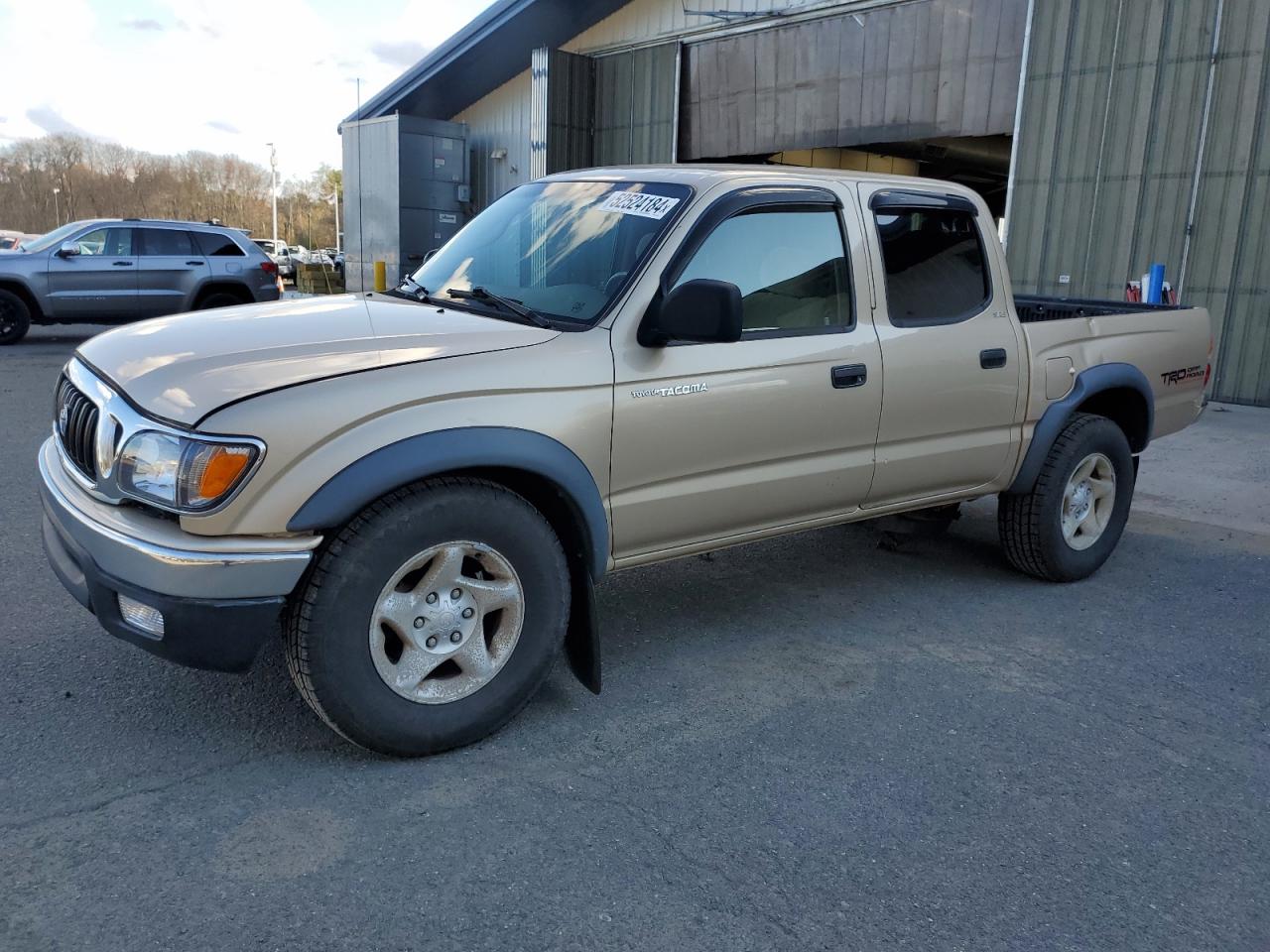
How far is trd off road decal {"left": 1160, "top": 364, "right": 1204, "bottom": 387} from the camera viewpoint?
217 inches

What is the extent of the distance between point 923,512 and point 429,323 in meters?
2.84

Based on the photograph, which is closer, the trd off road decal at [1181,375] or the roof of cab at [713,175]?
the roof of cab at [713,175]

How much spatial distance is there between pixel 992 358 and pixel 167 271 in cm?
1362

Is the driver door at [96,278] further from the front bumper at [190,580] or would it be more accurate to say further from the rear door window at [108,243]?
the front bumper at [190,580]

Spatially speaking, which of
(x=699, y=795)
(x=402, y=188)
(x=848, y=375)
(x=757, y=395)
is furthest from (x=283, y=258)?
(x=699, y=795)

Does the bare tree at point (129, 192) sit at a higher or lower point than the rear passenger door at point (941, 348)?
higher

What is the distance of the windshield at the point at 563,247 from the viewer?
3705mm

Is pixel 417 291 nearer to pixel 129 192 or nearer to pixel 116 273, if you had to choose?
pixel 116 273

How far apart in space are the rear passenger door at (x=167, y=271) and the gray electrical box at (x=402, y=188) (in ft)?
16.0

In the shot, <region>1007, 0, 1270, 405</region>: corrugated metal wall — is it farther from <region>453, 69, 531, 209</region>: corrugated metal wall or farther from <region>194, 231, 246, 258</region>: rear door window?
<region>194, 231, 246, 258</region>: rear door window

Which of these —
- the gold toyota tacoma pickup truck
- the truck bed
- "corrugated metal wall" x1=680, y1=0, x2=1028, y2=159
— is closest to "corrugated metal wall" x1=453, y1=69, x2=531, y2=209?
"corrugated metal wall" x1=680, y1=0, x2=1028, y2=159

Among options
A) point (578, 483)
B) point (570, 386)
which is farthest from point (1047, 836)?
point (570, 386)

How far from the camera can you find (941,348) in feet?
14.4

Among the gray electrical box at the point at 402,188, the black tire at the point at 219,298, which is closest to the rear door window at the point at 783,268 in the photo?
the black tire at the point at 219,298
